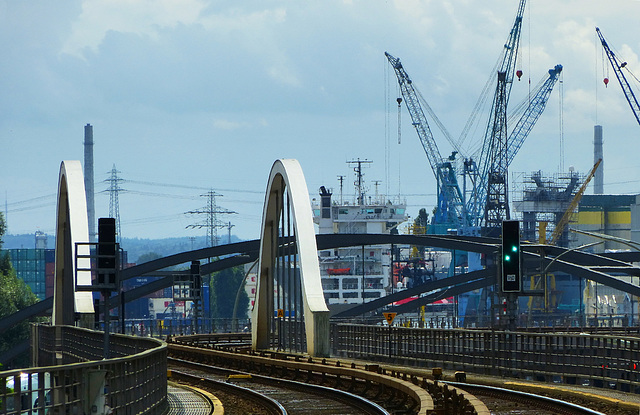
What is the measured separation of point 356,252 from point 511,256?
106228 mm

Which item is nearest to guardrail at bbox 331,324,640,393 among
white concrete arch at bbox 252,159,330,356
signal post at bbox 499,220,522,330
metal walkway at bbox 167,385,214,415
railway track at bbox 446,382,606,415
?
signal post at bbox 499,220,522,330

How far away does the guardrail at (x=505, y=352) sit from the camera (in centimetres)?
2262

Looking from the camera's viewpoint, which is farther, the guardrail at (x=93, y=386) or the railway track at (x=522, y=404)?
the railway track at (x=522, y=404)

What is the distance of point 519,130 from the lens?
6102 inches

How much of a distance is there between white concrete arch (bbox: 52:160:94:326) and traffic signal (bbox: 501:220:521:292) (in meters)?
22.2

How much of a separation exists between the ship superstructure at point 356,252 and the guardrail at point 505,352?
88.2m

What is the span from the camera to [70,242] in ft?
169

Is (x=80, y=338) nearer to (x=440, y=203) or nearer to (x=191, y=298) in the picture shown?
(x=191, y=298)

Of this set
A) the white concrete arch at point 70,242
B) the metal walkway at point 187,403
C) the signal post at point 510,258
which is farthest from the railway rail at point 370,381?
the white concrete arch at point 70,242

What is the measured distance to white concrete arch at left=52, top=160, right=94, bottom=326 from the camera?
155ft

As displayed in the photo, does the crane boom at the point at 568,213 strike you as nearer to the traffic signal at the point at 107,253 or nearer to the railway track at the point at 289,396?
the railway track at the point at 289,396

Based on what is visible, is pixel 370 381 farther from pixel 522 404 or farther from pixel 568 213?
pixel 568 213

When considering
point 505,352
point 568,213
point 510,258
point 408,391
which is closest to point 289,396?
point 408,391

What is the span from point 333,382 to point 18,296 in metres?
91.4
